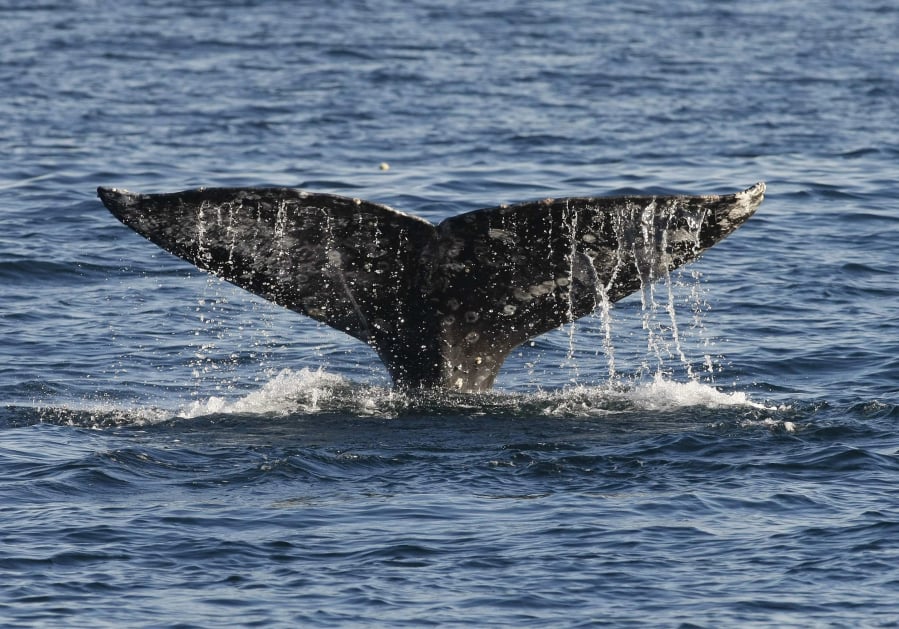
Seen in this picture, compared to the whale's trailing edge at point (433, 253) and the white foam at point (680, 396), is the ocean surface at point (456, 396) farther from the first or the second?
the whale's trailing edge at point (433, 253)

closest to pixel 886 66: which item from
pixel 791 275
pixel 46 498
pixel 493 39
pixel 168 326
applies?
pixel 493 39

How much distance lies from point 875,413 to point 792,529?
259cm

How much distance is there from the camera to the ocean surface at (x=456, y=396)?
8.02 meters

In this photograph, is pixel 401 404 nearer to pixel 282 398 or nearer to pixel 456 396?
pixel 456 396

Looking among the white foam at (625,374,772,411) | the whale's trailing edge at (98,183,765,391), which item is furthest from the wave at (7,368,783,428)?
the whale's trailing edge at (98,183,765,391)

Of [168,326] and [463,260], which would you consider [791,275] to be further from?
[463,260]

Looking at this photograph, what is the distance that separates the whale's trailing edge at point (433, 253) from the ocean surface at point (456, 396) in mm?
583

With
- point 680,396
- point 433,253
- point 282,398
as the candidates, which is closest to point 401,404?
point 282,398

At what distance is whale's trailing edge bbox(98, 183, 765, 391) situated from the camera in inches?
355

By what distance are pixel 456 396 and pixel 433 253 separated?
1.47 meters

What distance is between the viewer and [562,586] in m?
7.92

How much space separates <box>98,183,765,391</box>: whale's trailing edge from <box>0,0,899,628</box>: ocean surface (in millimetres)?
583

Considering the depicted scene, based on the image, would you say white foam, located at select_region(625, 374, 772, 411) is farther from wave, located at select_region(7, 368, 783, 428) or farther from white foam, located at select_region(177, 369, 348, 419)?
white foam, located at select_region(177, 369, 348, 419)

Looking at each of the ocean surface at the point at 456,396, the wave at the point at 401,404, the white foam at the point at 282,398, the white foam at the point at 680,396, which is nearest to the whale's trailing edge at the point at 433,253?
the wave at the point at 401,404
